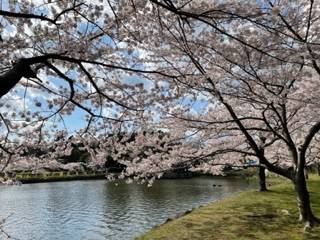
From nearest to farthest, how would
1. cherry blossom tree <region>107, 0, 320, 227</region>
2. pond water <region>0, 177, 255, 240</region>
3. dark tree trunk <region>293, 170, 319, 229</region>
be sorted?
cherry blossom tree <region>107, 0, 320, 227</region> → dark tree trunk <region>293, 170, 319, 229</region> → pond water <region>0, 177, 255, 240</region>

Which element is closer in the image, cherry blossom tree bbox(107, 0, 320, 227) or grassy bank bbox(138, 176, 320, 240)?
cherry blossom tree bbox(107, 0, 320, 227)

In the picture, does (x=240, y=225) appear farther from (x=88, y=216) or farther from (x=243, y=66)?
(x=88, y=216)

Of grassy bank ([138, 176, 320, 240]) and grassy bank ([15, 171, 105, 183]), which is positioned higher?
grassy bank ([15, 171, 105, 183])

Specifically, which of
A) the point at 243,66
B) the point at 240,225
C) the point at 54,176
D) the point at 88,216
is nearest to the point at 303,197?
the point at 240,225

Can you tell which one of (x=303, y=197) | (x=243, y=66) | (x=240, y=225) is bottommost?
(x=240, y=225)

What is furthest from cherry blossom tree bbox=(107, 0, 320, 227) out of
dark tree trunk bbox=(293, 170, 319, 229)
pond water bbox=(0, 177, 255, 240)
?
pond water bbox=(0, 177, 255, 240)

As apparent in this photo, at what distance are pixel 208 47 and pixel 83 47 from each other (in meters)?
3.49

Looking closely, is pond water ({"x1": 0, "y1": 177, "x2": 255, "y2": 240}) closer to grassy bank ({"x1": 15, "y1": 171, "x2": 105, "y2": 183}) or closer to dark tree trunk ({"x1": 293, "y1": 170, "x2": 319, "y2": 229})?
dark tree trunk ({"x1": 293, "y1": 170, "x2": 319, "y2": 229})

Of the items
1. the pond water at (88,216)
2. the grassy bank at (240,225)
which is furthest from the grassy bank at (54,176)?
the grassy bank at (240,225)

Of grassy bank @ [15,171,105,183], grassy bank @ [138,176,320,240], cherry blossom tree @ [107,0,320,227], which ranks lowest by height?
grassy bank @ [138,176,320,240]

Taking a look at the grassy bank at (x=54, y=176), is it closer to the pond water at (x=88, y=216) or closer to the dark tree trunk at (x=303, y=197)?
the pond water at (x=88, y=216)

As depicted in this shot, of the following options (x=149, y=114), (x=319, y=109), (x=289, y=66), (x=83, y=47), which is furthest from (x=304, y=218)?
(x=83, y=47)

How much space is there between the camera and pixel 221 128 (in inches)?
496

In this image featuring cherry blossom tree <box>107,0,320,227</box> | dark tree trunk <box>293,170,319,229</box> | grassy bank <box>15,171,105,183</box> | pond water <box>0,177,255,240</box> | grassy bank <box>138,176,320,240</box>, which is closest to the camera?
cherry blossom tree <box>107,0,320,227</box>
